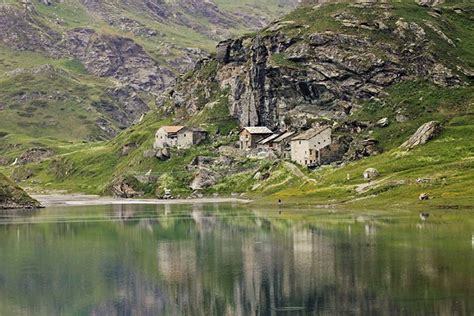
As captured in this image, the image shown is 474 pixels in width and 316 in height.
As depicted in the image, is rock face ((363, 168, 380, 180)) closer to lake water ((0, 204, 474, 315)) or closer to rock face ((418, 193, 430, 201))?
rock face ((418, 193, 430, 201))

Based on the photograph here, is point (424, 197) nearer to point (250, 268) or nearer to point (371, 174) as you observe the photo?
point (371, 174)

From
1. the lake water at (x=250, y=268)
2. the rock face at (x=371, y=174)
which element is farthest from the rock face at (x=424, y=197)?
the rock face at (x=371, y=174)

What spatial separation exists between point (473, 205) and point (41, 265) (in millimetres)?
80575

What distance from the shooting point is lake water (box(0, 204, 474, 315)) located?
66125mm

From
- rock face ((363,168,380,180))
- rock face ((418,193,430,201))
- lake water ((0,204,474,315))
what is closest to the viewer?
lake water ((0,204,474,315))

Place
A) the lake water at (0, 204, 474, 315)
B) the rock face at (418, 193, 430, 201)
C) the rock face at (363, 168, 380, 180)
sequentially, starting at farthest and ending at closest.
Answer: the rock face at (363, 168, 380, 180) → the rock face at (418, 193, 430, 201) → the lake water at (0, 204, 474, 315)

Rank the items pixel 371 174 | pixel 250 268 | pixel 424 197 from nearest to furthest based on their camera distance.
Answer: pixel 250 268
pixel 424 197
pixel 371 174

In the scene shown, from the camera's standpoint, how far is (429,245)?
9312cm

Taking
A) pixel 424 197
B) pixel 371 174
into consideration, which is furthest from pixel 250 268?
pixel 371 174

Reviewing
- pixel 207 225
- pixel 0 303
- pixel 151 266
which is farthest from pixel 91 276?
pixel 207 225

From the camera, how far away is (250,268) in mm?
87000

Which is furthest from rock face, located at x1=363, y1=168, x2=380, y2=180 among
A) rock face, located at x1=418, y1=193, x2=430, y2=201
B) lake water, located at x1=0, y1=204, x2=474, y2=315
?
lake water, located at x1=0, y1=204, x2=474, y2=315

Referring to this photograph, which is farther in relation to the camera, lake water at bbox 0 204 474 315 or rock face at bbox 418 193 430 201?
rock face at bbox 418 193 430 201

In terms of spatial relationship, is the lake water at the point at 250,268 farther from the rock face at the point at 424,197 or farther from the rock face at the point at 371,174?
the rock face at the point at 371,174
